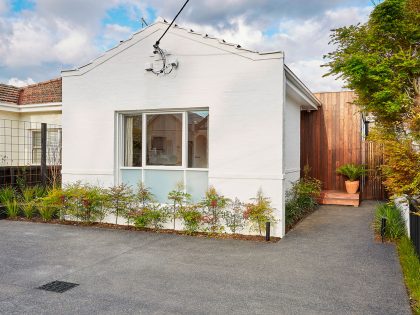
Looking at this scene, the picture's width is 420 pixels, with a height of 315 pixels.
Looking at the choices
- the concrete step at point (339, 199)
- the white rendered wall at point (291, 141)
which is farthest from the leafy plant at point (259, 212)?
the concrete step at point (339, 199)

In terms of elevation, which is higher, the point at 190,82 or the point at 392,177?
the point at 190,82

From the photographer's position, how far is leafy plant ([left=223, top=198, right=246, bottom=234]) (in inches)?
290

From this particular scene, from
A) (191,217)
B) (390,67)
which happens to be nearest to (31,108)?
(191,217)

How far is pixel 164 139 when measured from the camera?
8.19m

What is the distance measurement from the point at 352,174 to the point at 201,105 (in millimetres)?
6461

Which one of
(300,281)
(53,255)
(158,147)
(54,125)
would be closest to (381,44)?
(300,281)

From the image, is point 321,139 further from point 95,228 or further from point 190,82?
point 95,228

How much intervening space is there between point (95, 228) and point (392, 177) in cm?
606

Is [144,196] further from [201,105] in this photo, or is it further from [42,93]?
[42,93]

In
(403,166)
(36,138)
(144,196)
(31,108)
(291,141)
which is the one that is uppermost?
(31,108)

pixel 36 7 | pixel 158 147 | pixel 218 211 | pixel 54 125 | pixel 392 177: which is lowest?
pixel 218 211

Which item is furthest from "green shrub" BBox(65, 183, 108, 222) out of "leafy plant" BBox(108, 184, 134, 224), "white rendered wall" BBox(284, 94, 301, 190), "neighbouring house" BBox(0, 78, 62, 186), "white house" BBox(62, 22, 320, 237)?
"neighbouring house" BBox(0, 78, 62, 186)

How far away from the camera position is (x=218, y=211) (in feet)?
24.6

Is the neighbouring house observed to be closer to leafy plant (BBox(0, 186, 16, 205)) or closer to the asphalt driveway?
leafy plant (BBox(0, 186, 16, 205))
